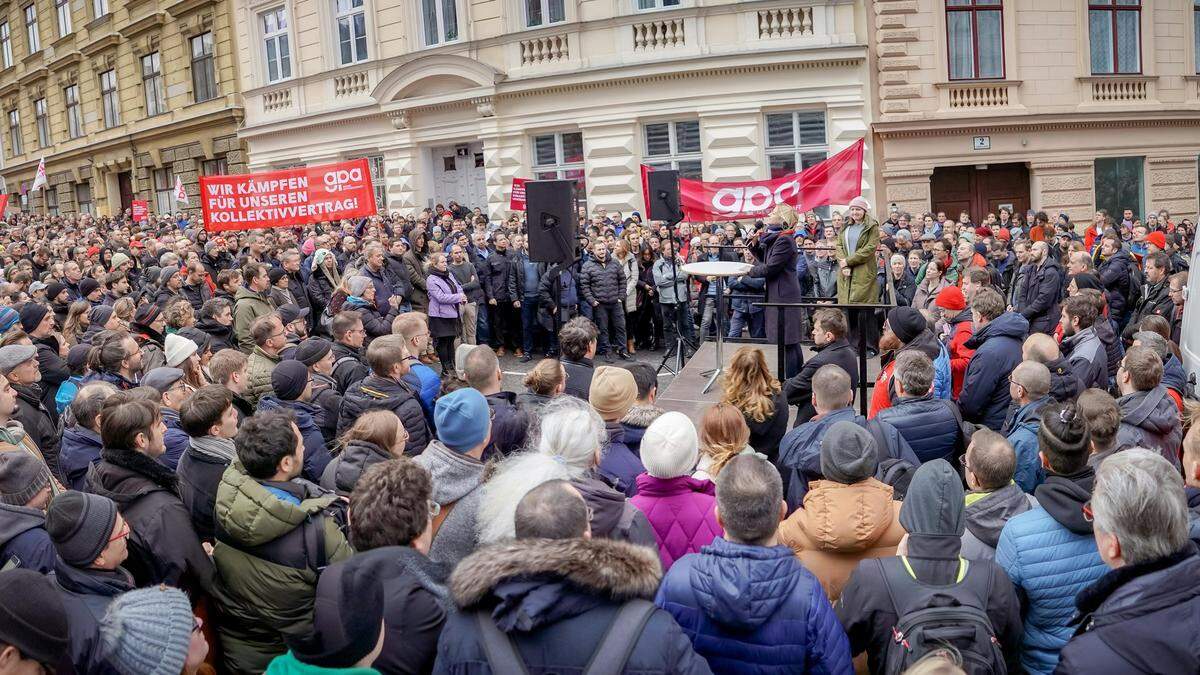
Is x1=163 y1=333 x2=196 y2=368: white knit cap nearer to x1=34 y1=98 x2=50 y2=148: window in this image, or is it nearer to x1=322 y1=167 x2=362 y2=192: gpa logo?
x1=322 y1=167 x2=362 y2=192: gpa logo

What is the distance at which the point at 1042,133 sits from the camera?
19594 mm

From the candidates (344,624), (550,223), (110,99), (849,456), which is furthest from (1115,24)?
(110,99)

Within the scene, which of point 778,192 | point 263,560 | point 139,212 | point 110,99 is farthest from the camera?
point 110,99

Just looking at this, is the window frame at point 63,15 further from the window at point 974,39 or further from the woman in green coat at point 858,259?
the woman in green coat at point 858,259

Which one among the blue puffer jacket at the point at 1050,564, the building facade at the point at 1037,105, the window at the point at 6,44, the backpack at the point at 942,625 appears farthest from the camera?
the window at the point at 6,44

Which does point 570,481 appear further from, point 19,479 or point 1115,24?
point 1115,24

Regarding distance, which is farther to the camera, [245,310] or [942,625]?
[245,310]

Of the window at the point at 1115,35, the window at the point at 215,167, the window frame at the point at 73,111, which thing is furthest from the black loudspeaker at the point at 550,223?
the window frame at the point at 73,111

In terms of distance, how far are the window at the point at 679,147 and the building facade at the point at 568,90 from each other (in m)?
0.03

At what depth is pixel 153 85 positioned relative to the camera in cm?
3125

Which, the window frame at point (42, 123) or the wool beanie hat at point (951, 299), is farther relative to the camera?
the window frame at point (42, 123)

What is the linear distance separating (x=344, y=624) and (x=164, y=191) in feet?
108

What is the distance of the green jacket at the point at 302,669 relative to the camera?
261 cm

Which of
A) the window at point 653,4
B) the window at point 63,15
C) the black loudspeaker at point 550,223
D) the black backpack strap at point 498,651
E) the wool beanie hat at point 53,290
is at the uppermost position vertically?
the window at point 63,15
